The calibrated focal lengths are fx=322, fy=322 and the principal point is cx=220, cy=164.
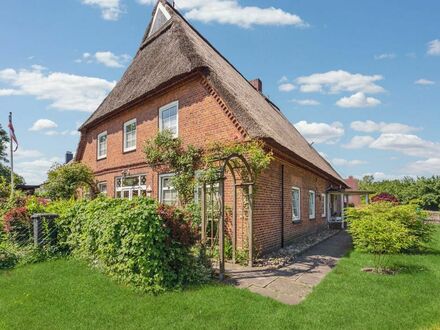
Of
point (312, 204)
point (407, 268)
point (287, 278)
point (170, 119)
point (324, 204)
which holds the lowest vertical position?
point (407, 268)

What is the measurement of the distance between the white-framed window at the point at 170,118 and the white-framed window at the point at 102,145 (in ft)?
17.1

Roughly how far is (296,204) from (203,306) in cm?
877

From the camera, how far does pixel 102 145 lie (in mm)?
16781

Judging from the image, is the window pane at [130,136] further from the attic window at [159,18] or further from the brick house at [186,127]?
the attic window at [159,18]

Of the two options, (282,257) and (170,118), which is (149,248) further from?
(170,118)

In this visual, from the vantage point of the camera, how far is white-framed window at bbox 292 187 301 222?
12828 millimetres

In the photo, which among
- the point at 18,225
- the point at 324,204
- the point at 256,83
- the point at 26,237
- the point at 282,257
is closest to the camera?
the point at 282,257

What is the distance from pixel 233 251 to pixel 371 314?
153 inches

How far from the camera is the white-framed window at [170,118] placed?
11614mm

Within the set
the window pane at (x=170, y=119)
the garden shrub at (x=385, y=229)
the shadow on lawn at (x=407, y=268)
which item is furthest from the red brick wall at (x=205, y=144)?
the shadow on lawn at (x=407, y=268)

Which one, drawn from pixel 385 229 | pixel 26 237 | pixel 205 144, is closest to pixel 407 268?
pixel 385 229

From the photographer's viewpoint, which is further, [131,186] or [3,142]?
[3,142]

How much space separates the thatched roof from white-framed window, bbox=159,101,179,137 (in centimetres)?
80

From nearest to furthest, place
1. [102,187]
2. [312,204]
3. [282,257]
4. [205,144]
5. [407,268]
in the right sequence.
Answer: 1. [407,268]
2. [282,257]
3. [205,144]
4. [312,204]
5. [102,187]
